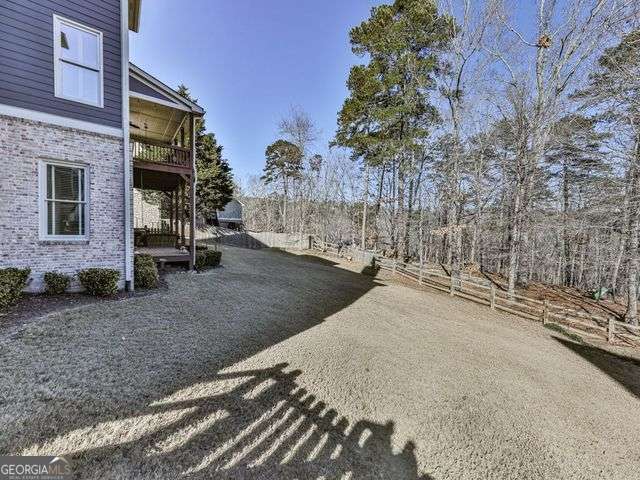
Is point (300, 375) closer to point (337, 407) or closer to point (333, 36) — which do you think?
point (337, 407)

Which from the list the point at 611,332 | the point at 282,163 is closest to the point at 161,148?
the point at 611,332

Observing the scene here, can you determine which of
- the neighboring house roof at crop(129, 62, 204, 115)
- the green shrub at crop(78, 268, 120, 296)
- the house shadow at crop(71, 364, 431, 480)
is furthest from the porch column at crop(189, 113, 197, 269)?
the house shadow at crop(71, 364, 431, 480)

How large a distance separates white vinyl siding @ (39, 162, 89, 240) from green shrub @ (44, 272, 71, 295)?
834mm

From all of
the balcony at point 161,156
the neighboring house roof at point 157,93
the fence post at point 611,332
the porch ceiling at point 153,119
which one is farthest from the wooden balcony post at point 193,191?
the fence post at point 611,332

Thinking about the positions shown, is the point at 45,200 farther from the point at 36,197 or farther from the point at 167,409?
the point at 167,409

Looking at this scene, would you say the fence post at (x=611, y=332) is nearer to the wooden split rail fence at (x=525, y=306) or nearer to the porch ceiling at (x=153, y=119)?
the wooden split rail fence at (x=525, y=306)

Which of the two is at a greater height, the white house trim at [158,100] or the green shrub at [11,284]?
the white house trim at [158,100]

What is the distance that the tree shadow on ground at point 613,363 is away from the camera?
6249mm

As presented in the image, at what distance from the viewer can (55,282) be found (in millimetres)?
6320

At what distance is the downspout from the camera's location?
723cm

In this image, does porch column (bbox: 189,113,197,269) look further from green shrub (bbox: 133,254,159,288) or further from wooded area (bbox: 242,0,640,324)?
wooded area (bbox: 242,0,640,324)

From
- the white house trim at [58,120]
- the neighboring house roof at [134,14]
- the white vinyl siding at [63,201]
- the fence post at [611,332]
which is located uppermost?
the neighboring house roof at [134,14]

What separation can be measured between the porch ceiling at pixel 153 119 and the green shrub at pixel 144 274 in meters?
4.93

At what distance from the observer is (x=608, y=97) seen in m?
9.16
